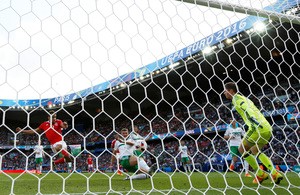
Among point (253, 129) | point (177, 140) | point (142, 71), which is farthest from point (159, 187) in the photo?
point (177, 140)

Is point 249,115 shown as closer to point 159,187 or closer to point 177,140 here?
point 159,187

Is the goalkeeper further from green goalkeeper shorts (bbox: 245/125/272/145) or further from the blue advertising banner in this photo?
the blue advertising banner

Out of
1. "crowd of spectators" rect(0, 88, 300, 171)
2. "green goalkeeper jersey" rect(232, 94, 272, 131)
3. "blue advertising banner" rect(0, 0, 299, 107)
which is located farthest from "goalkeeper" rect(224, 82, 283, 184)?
→ "crowd of spectators" rect(0, 88, 300, 171)

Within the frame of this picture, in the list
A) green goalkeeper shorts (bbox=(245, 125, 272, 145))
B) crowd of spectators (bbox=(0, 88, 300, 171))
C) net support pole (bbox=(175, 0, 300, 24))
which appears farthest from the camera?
crowd of spectators (bbox=(0, 88, 300, 171))

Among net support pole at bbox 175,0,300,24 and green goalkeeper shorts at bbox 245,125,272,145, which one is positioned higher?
net support pole at bbox 175,0,300,24

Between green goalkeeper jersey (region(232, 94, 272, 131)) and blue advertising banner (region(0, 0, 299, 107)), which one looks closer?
blue advertising banner (region(0, 0, 299, 107))

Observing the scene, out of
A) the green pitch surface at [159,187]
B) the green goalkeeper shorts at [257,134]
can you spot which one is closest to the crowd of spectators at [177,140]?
the green pitch surface at [159,187]

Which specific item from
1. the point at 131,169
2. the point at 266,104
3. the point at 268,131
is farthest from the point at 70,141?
the point at 268,131

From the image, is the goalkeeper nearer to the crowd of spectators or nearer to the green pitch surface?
the green pitch surface

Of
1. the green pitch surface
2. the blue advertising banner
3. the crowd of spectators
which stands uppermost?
the blue advertising banner

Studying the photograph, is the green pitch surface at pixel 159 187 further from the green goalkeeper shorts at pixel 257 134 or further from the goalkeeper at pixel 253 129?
the green goalkeeper shorts at pixel 257 134

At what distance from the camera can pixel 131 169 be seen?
5.30 meters

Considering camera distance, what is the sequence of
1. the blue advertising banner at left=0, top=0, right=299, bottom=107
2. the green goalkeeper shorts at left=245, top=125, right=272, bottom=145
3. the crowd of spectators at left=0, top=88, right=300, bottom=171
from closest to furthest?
the blue advertising banner at left=0, top=0, right=299, bottom=107
the green goalkeeper shorts at left=245, top=125, right=272, bottom=145
the crowd of spectators at left=0, top=88, right=300, bottom=171

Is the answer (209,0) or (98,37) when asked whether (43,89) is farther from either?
(209,0)
